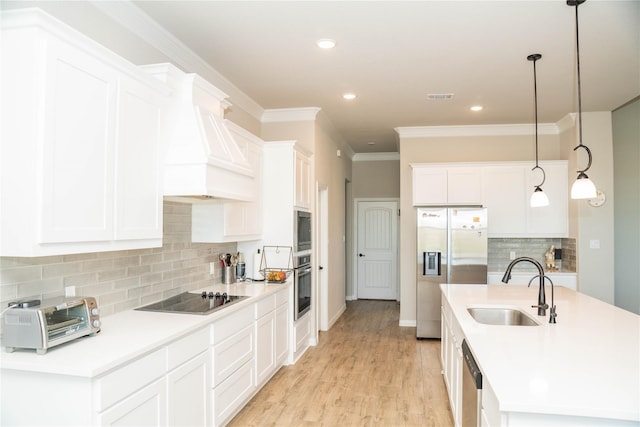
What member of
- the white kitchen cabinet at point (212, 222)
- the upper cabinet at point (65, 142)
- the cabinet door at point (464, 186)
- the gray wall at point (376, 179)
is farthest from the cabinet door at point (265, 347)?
the gray wall at point (376, 179)

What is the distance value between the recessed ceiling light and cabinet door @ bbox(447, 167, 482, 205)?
303 centimetres

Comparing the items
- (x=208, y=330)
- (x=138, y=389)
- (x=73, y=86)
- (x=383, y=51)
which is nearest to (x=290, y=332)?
(x=208, y=330)

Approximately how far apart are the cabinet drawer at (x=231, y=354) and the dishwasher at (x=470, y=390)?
1.56 meters

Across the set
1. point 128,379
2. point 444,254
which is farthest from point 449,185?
point 128,379

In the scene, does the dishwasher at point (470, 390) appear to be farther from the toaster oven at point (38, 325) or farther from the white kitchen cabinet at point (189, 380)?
the toaster oven at point (38, 325)

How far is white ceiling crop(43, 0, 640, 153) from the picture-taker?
288 cm

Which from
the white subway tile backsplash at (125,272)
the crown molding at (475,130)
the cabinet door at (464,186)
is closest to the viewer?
the white subway tile backsplash at (125,272)

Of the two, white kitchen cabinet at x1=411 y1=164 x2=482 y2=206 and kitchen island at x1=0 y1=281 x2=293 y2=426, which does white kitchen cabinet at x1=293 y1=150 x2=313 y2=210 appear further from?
white kitchen cabinet at x1=411 y1=164 x2=482 y2=206

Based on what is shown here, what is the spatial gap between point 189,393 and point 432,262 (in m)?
3.77

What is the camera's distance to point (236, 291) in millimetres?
3832

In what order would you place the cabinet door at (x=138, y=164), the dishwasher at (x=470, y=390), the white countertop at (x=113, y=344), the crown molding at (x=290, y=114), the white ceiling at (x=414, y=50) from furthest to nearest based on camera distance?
the crown molding at (x=290, y=114) < the white ceiling at (x=414, y=50) < the cabinet door at (x=138, y=164) < the dishwasher at (x=470, y=390) < the white countertop at (x=113, y=344)

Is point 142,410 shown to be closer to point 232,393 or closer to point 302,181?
point 232,393

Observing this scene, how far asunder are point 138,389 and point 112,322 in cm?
64

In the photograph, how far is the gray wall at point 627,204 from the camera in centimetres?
489
